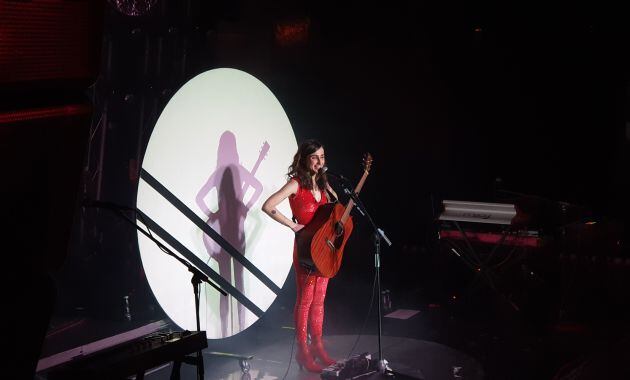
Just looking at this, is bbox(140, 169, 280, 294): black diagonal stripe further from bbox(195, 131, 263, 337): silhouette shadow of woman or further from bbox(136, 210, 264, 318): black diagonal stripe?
bbox(136, 210, 264, 318): black diagonal stripe

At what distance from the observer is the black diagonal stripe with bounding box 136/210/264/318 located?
437cm

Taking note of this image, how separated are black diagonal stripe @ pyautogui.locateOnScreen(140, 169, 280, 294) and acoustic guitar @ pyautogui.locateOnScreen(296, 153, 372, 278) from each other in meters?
0.75

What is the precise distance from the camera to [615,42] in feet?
25.9

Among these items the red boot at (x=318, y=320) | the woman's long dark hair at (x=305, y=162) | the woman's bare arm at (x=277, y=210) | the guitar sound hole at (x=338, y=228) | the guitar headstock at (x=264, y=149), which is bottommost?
the red boot at (x=318, y=320)

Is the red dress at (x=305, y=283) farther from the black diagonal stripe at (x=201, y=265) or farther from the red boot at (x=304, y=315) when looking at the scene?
the black diagonal stripe at (x=201, y=265)

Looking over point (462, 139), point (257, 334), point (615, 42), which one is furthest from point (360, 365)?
point (615, 42)

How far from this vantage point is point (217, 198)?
16.7 ft

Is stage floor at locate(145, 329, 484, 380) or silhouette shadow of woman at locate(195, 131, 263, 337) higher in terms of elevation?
silhouette shadow of woman at locate(195, 131, 263, 337)

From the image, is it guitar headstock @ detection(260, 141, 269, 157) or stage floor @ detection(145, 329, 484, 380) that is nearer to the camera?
stage floor @ detection(145, 329, 484, 380)

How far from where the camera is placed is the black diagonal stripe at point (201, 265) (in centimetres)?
437

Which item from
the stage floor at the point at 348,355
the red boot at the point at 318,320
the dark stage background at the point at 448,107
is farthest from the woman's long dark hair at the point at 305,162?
the dark stage background at the point at 448,107

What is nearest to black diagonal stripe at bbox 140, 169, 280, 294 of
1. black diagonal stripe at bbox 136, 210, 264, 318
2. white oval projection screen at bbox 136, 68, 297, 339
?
white oval projection screen at bbox 136, 68, 297, 339

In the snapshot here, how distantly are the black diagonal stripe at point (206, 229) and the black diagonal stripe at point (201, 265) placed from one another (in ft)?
0.74

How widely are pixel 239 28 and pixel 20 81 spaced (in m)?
6.08
